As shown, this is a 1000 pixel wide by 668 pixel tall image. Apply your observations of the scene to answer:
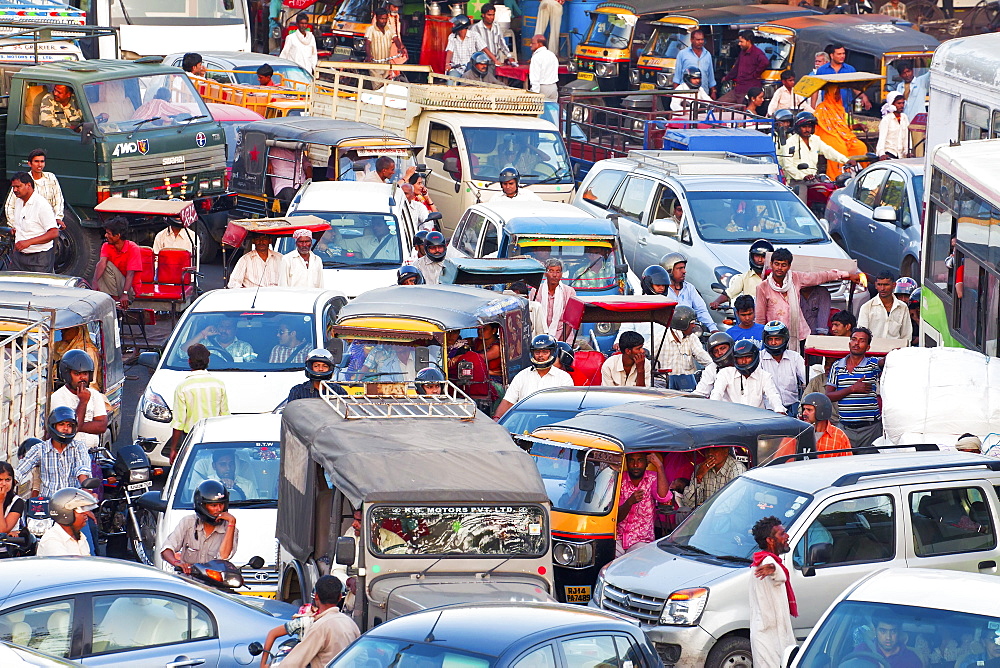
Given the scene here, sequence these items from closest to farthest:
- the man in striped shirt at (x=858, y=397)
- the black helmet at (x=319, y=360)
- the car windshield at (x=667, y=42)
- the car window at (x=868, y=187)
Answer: the black helmet at (x=319, y=360)
the man in striped shirt at (x=858, y=397)
the car window at (x=868, y=187)
the car windshield at (x=667, y=42)

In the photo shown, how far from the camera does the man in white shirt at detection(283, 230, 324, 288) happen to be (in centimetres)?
1734

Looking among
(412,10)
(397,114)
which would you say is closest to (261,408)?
(397,114)

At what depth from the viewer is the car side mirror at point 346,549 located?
379 inches

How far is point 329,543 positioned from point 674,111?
16.3m

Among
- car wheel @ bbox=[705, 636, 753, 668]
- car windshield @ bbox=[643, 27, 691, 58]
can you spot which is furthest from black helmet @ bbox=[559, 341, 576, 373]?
car windshield @ bbox=[643, 27, 691, 58]

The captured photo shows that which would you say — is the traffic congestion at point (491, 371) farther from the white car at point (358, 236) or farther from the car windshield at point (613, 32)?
the car windshield at point (613, 32)

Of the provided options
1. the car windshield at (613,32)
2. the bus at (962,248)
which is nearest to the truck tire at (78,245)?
the bus at (962,248)

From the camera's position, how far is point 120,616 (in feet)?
29.5

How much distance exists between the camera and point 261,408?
14.7m

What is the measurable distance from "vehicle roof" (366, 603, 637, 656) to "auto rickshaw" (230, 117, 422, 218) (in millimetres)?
13690

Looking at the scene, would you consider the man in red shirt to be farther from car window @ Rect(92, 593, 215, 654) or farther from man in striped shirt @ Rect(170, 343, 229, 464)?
car window @ Rect(92, 593, 215, 654)

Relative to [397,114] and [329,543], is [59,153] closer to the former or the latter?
[397,114]

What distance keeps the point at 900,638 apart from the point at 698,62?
21.9 m

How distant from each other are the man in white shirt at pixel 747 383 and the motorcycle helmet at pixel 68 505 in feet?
17.8
